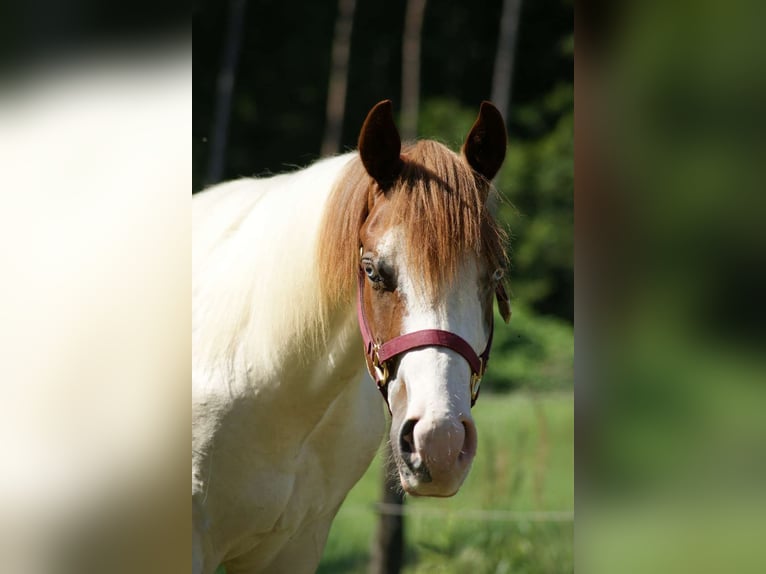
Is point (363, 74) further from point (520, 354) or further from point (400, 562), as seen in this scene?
point (400, 562)

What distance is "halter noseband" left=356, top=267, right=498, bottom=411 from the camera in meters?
1.78

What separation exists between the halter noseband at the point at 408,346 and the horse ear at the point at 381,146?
0.25 m

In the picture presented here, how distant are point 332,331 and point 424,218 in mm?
502

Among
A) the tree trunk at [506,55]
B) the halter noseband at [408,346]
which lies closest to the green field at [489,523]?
Answer: the halter noseband at [408,346]

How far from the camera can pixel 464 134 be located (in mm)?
7941

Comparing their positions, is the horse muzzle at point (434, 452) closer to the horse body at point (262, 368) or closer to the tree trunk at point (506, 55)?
the horse body at point (262, 368)

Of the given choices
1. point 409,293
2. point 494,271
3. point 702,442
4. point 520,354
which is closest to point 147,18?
point 702,442

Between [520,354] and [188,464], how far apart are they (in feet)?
33.5

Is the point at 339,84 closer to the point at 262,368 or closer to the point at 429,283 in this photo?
the point at 262,368

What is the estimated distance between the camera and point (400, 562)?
4719 mm

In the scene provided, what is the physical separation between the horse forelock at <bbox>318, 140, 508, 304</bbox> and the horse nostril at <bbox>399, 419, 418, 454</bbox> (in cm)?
30

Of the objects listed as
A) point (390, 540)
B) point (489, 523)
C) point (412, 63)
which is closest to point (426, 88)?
point (412, 63)

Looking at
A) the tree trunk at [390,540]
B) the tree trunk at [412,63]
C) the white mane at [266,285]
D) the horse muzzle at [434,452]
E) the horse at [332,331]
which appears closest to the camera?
the horse muzzle at [434,452]

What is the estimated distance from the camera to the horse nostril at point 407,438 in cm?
176
